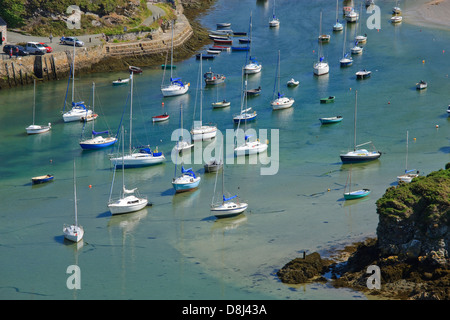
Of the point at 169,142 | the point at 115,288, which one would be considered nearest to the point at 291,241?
the point at 115,288

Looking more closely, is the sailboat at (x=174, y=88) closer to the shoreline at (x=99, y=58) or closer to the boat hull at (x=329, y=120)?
the shoreline at (x=99, y=58)

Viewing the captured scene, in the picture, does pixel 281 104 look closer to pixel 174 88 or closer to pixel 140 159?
pixel 174 88

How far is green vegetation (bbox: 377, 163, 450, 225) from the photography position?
36.2 m

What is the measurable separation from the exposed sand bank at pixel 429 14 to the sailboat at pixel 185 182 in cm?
4781

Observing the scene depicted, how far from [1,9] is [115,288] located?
47.9 meters

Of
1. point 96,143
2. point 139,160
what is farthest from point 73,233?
point 96,143

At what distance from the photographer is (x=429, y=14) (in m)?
93.4

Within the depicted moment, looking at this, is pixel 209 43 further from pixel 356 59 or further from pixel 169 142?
pixel 169 142

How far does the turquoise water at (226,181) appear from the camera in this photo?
3931 centimetres

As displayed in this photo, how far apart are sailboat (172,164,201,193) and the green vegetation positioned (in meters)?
15.4

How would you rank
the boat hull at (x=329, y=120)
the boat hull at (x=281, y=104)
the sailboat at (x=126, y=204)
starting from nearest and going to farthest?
the sailboat at (x=126, y=204) → the boat hull at (x=329, y=120) → the boat hull at (x=281, y=104)

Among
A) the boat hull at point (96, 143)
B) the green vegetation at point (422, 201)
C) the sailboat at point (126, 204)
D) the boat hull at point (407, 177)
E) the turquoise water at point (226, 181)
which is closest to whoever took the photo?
the green vegetation at point (422, 201)

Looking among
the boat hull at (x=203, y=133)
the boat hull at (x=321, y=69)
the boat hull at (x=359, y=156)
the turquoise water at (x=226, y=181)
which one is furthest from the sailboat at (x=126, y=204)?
the boat hull at (x=321, y=69)

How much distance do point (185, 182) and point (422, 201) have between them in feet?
56.7
